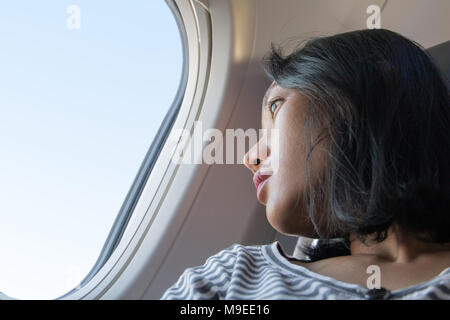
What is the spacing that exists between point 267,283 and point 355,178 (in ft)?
0.80

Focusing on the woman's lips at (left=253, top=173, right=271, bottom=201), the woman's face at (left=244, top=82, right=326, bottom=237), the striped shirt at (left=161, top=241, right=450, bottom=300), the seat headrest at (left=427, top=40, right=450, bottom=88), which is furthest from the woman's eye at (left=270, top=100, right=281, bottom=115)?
the seat headrest at (left=427, top=40, right=450, bottom=88)

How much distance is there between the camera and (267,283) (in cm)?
78

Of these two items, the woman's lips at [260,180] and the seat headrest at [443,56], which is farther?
the seat headrest at [443,56]

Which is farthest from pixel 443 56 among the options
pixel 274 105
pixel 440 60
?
pixel 274 105

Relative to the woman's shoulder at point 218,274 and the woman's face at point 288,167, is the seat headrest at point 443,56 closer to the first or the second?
the woman's face at point 288,167

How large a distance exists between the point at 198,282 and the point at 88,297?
68 centimetres

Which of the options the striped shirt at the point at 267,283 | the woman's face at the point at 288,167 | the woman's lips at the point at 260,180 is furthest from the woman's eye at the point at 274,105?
the striped shirt at the point at 267,283

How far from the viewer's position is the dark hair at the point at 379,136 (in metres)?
0.82

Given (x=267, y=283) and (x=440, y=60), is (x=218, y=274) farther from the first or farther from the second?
(x=440, y=60)

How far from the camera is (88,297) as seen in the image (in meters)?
1.37

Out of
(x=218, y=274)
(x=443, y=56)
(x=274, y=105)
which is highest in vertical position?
(x=443, y=56)

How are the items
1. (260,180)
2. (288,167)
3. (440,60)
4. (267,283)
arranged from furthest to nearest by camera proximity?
(440,60) < (260,180) < (288,167) < (267,283)

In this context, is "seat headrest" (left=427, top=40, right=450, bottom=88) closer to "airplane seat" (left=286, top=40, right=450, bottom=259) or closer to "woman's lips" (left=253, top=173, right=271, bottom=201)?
"airplane seat" (left=286, top=40, right=450, bottom=259)
